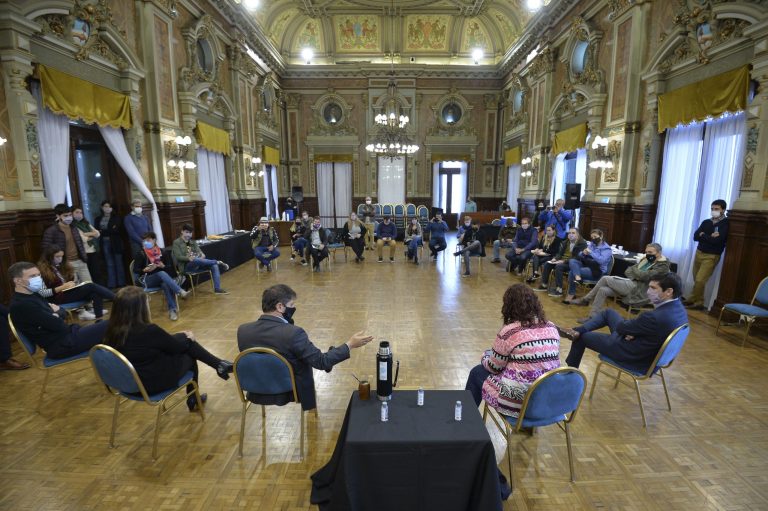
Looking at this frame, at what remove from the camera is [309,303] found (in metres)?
5.93

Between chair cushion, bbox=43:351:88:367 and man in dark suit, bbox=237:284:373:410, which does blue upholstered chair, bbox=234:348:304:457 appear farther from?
chair cushion, bbox=43:351:88:367

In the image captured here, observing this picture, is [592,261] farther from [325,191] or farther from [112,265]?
[325,191]

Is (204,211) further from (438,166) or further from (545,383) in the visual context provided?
(438,166)

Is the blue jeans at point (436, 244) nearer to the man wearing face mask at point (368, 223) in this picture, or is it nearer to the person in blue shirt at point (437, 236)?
the person in blue shirt at point (437, 236)

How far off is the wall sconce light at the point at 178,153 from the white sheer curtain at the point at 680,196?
8811 mm

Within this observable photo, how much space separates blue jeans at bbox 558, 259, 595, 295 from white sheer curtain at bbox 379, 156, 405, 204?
33.1 ft

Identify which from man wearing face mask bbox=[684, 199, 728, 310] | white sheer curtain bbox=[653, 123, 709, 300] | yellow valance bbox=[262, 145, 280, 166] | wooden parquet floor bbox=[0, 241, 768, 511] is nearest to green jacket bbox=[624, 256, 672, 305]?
wooden parquet floor bbox=[0, 241, 768, 511]

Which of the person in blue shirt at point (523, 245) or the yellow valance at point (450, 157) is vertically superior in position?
the yellow valance at point (450, 157)

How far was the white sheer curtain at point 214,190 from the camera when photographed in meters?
9.05

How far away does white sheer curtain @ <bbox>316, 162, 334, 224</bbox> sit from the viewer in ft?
50.9

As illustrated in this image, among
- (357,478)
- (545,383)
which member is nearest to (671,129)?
(545,383)

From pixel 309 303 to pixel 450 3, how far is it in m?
12.0

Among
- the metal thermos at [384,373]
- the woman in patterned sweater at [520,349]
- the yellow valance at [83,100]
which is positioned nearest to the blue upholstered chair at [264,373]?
the metal thermos at [384,373]

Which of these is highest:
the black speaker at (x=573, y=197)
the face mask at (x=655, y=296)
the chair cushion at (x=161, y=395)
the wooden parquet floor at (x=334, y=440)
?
the black speaker at (x=573, y=197)
